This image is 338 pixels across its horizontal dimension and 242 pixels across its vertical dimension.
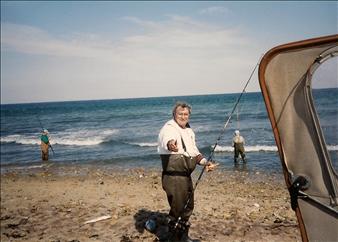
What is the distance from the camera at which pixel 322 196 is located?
9.58ft

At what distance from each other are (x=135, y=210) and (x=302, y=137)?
5748 mm

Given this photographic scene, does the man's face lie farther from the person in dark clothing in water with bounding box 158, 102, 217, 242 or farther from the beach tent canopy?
the beach tent canopy

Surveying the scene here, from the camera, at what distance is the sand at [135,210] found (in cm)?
615

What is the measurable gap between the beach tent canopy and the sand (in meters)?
2.88

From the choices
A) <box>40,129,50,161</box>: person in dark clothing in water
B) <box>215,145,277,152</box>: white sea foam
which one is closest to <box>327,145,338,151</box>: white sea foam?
<box>215,145,277,152</box>: white sea foam

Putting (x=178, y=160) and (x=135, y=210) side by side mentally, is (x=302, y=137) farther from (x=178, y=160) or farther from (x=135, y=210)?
(x=135, y=210)

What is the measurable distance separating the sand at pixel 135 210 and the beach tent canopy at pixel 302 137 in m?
2.88

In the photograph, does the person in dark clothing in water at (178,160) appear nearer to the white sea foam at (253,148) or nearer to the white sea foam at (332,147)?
the white sea foam at (332,147)

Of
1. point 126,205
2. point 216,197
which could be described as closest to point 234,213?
point 216,197

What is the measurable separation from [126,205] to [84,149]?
18.8m

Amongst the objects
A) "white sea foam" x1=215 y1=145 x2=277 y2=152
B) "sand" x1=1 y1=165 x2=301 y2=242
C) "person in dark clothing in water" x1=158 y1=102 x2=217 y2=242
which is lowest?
"white sea foam" x1=215 y1=145 x2=277 y2=152

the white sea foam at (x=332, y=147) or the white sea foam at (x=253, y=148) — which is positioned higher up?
the white sea foam at (x=332, y=147)

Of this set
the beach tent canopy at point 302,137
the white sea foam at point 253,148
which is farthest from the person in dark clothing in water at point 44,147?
the beach tent canopy at point 302,137

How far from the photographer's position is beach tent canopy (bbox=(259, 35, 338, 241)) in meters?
2.91
